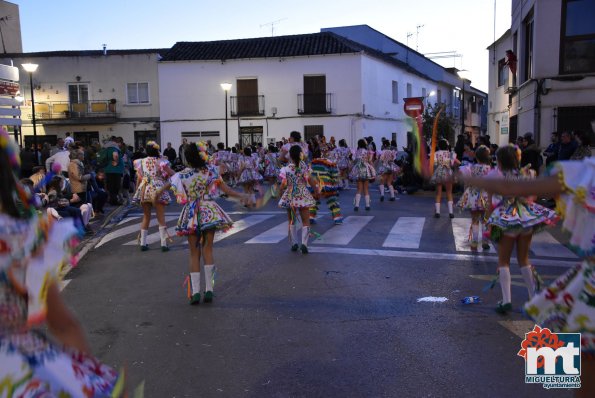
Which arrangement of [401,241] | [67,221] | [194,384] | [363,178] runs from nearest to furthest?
[67,221] < [194,384] < [401,241] < [363,178]

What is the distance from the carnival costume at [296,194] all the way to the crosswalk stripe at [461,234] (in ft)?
8.55

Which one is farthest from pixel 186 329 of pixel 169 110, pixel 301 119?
pixel 169 110

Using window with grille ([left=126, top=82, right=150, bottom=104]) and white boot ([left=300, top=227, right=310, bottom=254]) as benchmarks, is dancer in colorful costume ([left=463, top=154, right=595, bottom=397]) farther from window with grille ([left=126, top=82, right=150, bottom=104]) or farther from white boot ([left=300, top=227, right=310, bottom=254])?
window with grille ([left=126, top=82, right=150, bottom=104])

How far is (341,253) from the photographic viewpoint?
29.5 feet

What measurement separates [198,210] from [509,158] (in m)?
3.55

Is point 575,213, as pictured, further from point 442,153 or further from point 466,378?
point 442,153

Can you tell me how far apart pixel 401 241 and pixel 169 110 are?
28.2 meters

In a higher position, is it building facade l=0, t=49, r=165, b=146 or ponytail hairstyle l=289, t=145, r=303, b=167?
building facade l=0, t=49, r=165, b=146

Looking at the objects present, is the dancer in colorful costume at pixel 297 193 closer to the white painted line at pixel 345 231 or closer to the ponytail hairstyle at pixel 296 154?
the ponytail hairstyle at pixel 296 154

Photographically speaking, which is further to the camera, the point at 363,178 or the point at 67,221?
the point at 363,178

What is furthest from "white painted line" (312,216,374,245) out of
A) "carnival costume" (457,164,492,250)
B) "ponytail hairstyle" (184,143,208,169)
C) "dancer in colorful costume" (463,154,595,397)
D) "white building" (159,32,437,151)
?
"white building" (159,32,437,151)

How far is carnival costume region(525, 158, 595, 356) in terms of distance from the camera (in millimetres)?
2621

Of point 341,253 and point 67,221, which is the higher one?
point 67,221

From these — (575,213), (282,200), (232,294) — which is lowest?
(232,294)
